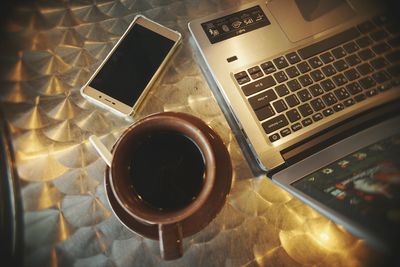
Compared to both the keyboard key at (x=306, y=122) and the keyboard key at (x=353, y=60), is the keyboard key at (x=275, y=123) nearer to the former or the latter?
the keyboard key at (x=306, y=122)

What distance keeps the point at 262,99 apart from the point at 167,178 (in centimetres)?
20

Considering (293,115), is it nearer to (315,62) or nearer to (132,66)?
(315,62)

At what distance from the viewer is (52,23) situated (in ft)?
1.84

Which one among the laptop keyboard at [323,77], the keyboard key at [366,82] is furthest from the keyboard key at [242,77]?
the keyboard key at [366,82]

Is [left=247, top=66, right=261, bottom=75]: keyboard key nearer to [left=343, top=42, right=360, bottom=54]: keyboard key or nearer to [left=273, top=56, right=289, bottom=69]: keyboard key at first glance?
[left=273, top=56, right=289, bottom=69]: keyboard key

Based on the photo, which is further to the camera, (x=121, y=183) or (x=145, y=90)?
(x=145, y=90)

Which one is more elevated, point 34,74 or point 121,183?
point 34,74

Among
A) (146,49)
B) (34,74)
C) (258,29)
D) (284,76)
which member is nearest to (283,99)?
(284,76)

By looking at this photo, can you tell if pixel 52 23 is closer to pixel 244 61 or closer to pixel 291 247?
pixel 244 61

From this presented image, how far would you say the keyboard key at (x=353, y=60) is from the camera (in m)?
0.53

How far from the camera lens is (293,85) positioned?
50 cm

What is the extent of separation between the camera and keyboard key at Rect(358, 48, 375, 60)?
53cm

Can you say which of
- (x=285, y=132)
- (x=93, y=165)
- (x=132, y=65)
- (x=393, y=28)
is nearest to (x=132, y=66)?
(x=132, y=65)

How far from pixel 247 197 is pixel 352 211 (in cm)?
17
